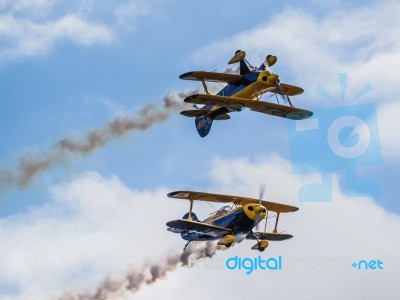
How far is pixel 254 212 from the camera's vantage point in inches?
3964

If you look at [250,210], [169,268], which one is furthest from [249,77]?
[169,268]

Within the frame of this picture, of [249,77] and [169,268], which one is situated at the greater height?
[249,77]

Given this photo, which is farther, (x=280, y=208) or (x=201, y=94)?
(x=280, y=208)

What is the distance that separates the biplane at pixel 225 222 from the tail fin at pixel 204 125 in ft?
13.3

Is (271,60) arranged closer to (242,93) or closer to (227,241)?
(242,93)

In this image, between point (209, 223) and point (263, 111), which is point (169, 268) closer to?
point (209, 223)

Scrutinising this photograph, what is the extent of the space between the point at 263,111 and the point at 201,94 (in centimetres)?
518

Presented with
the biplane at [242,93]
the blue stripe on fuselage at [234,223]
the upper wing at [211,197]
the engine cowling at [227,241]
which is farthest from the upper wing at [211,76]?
the engine cowling at [227,241]

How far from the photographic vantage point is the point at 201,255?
347 feet

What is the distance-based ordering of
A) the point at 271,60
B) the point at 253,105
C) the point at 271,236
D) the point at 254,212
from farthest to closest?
the point at 271,236 → the point at 254,212 → the point at 271,60 → the point at 253,105

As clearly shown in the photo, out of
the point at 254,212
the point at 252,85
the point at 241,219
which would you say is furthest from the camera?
the point at 241,219

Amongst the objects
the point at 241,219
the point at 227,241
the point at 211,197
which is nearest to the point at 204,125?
the point at 211,197

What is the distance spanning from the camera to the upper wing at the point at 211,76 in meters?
101

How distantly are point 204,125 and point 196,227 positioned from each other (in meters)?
7.22
